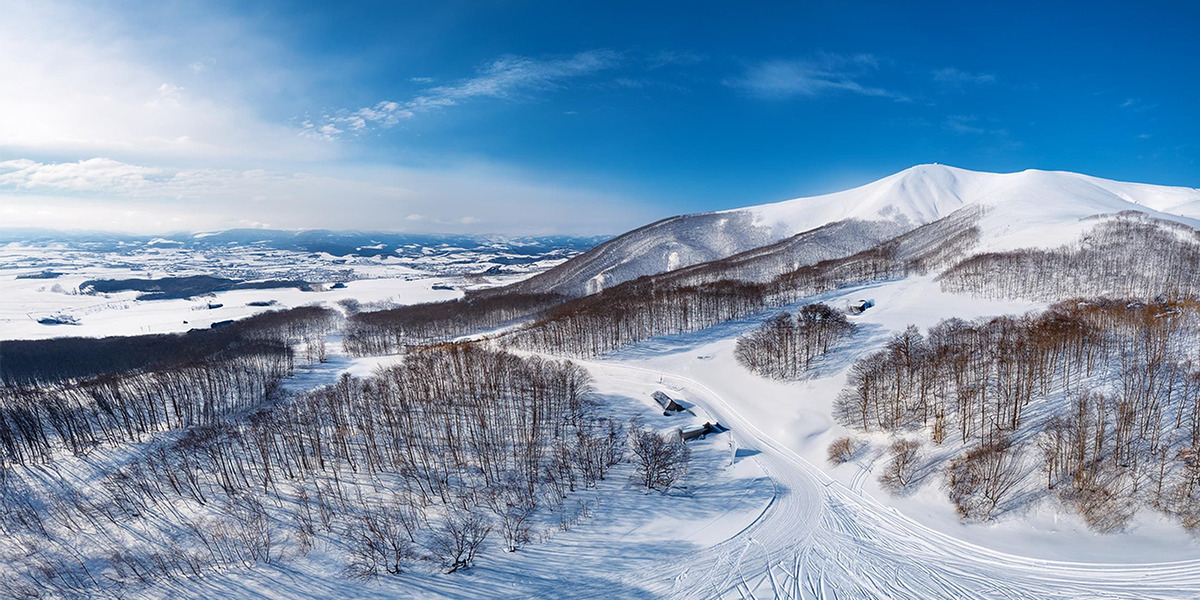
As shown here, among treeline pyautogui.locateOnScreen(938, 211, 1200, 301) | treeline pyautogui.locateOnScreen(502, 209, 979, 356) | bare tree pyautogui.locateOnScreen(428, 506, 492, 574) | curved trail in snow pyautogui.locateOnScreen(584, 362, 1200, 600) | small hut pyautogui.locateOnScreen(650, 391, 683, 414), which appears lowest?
curved trail in snow pyautogui.locateOnScreen(584, 362, 1200, 600)

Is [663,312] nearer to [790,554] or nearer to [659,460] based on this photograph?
[659,460]

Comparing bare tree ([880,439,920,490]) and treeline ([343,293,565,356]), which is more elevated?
treeline ([343,293,565,356])

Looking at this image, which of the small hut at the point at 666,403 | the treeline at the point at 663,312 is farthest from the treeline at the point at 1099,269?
the small hut at the point at 666,403

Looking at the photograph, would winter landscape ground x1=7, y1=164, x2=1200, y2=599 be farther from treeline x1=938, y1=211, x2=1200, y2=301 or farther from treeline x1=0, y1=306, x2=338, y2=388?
treeline x1=0, y1=306, x2=338, y2=388

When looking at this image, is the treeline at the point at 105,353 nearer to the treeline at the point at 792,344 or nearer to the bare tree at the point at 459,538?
the bare tree at the point at 459,538

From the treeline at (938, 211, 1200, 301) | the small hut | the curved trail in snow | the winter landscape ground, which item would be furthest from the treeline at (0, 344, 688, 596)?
the treeline at (938, 211, 1200, 301)

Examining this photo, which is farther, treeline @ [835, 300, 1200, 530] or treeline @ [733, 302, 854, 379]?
treeline @ [733, 302, 854, 379]
